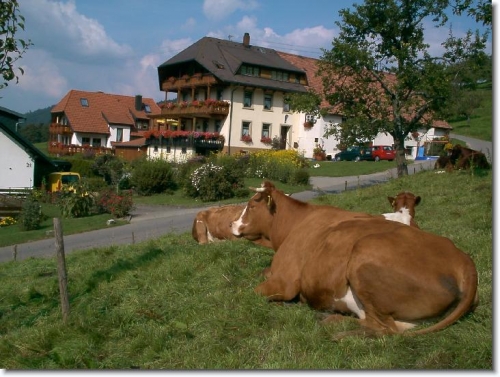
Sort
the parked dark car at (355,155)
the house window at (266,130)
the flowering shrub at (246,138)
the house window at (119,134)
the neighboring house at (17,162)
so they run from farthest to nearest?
the house window at (119,134) < the house window at (266,130) < the flowering shrub at (246,138) < the parked dark car at (355,155) < the neighboring house at (17,162)

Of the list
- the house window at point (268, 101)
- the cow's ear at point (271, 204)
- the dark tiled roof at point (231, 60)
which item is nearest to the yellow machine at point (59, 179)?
the dark tiled roof at point (231, 60)

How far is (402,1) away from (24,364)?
24.4 metres

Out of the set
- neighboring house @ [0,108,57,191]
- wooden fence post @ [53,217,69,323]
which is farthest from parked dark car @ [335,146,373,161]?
wooden fence post @ [53,217,69,323]

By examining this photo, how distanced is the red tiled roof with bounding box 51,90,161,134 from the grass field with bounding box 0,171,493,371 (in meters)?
51.0

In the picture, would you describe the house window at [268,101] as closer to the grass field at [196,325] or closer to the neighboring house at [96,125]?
the neighboring house at [96,125]

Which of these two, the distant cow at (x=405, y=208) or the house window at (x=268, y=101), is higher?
the house window at (x=268, y=101)

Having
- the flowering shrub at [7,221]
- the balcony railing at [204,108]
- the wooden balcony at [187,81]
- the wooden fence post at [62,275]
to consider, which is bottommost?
the flowering shrub at [7,221]

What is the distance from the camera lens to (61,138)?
5638 centimetres

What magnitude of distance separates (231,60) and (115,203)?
2895cm

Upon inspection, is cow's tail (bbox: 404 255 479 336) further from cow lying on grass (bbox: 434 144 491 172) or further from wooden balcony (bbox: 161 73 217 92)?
wooden balcony (bbox: 161 73 217 92)

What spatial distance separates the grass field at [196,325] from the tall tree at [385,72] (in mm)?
→ 16850

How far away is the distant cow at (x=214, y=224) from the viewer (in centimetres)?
1268

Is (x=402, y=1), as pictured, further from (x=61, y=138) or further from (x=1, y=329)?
(x=61, y=138)

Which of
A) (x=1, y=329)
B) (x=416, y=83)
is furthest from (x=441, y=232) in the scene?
(x=416, y=83)
